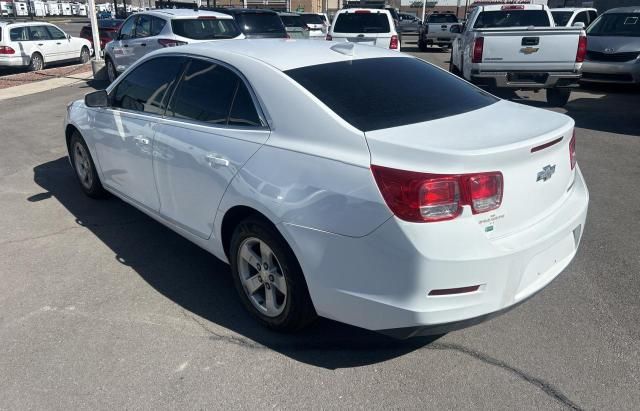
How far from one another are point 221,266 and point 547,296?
2394mm

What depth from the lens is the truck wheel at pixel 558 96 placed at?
1037 cm

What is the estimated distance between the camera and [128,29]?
12.9 m

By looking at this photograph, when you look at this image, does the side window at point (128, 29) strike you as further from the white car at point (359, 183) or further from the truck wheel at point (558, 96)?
the white car at point (359, 183)

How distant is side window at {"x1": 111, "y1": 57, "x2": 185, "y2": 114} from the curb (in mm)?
9295

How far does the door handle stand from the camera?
317cm

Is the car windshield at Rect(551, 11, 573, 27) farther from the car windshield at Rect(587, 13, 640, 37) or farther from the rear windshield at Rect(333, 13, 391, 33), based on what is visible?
the rear windshield at Rect(333, 13, 391, 33)

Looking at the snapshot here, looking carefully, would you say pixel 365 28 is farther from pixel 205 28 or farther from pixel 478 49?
Answer: pixel 478 49

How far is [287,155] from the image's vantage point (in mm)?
2838

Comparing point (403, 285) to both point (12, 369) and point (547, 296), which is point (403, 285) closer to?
point (547, 296)

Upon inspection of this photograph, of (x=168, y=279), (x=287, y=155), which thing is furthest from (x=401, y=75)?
(x=168, y=279)

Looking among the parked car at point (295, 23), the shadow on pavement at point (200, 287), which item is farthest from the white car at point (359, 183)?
the parked car at point (295, 23)

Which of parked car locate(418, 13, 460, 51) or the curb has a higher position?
parked car locate(418, 13, 460, 51)

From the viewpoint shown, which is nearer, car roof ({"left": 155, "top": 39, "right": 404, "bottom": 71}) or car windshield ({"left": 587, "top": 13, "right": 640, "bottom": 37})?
car roof ({"left": 155, "top": 39, "right": 404, "bottom": 71})

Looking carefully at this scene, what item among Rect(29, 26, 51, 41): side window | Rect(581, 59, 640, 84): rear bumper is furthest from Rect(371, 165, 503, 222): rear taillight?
Rect(29, 26, 51, 41): side window
